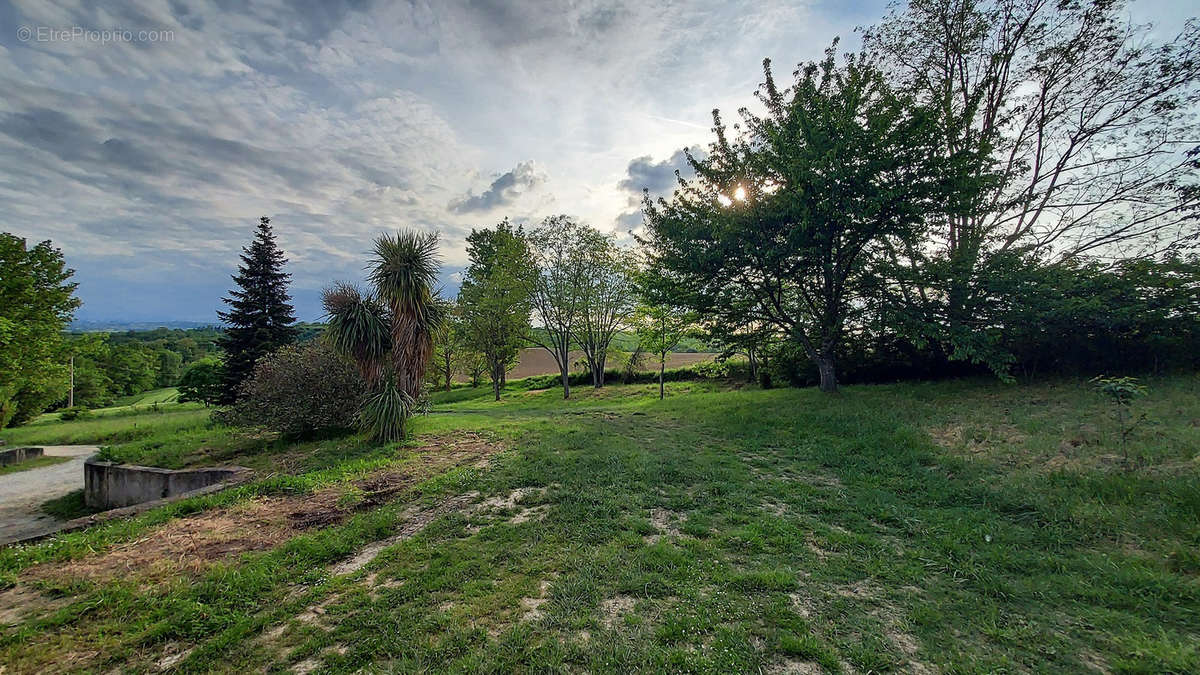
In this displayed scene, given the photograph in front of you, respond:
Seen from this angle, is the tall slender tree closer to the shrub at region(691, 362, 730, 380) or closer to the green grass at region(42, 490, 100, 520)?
the shrub at region(691, 362, 730, 380)

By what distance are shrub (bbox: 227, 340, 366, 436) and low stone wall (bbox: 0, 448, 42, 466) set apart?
717 centimetres

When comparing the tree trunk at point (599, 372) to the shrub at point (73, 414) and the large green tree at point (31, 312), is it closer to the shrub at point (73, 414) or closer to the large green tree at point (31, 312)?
the large green tree at point (31, 312)

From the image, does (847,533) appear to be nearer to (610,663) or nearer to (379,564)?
(610,663)

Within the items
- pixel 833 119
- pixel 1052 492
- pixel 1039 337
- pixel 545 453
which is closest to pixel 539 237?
pixel 833 119

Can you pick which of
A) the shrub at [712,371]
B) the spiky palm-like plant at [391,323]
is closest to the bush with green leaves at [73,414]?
the spiky palm-like plant at [391,323]

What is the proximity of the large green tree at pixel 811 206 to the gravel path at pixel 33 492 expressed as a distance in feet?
43.2

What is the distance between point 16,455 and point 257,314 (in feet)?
42.7

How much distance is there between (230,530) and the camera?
4.36 m

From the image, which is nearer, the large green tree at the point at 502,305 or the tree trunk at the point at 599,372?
the large green tree at the point at 502,305

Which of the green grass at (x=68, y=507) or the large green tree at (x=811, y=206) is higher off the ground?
the large green tree at (x=811, y=206)

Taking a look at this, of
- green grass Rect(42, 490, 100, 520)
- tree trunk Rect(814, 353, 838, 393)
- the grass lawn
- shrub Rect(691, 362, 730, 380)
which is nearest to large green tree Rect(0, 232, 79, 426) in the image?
green grass Rect(42, 490, 100, 520)

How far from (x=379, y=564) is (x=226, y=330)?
1027 inches

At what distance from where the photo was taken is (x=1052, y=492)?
15.5ft

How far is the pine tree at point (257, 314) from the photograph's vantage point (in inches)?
853
